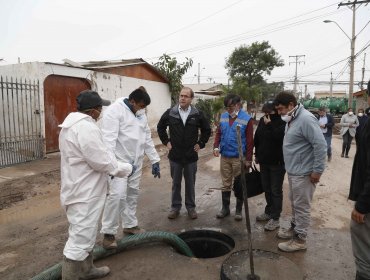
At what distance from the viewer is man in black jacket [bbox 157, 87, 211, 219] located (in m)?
4.79

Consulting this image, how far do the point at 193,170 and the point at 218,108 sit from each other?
14.4 m

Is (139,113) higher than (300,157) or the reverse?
higher

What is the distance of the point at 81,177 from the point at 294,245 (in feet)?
8.73

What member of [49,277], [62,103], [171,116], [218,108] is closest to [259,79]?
[218,108]

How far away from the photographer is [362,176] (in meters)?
2.66

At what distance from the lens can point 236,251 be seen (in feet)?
12.6

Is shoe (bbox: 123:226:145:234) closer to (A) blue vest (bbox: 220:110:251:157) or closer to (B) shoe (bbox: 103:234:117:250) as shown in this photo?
(B) shoe (bbox: 103:234:117:250)

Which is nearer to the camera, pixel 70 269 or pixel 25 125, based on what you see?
pixel 70 269

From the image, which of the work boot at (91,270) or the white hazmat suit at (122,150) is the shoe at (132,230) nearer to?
the white hazmat suit at (122,150)

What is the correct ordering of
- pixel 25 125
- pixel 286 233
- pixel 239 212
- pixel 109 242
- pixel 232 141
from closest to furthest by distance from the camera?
pixel 109 242 < pixel 286 233 < pixel 232 141 < pixel 239 212 < pixel 25 125

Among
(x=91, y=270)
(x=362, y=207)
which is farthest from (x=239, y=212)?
(x=362, y=207)

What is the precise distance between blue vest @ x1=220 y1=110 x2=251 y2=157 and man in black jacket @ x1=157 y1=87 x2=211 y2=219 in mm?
293

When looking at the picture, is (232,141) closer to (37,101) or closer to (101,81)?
(37,101)

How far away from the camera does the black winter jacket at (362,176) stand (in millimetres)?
2445
